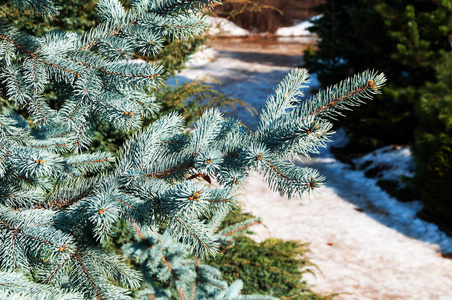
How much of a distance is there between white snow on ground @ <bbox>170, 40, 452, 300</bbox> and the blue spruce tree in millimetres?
2924

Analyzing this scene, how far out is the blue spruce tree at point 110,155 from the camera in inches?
45.6

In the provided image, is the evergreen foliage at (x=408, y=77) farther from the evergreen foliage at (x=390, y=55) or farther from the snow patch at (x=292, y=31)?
the snow patch at (x=292, y=31)

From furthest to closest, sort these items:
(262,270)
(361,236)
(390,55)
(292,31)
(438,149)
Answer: (292,31), (390,55), (438,149), (361,236), (262,270)

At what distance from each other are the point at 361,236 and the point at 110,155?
510 centimetres

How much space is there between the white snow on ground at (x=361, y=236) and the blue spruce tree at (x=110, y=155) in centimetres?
292

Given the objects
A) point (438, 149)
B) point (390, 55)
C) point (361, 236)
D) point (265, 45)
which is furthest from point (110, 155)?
point (265, 45)

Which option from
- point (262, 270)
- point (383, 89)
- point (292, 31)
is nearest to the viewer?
point (262, 270)

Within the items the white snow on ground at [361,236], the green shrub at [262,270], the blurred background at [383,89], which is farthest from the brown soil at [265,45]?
the green shrub at [262,270]

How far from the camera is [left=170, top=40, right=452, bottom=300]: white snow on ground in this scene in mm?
4688

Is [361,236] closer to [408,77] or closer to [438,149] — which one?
[438,149]

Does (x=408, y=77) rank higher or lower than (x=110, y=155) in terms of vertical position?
lower

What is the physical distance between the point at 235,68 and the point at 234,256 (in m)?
12.6

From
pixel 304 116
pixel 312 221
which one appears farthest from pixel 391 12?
pixel 304 116

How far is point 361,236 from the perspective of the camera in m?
5.85
